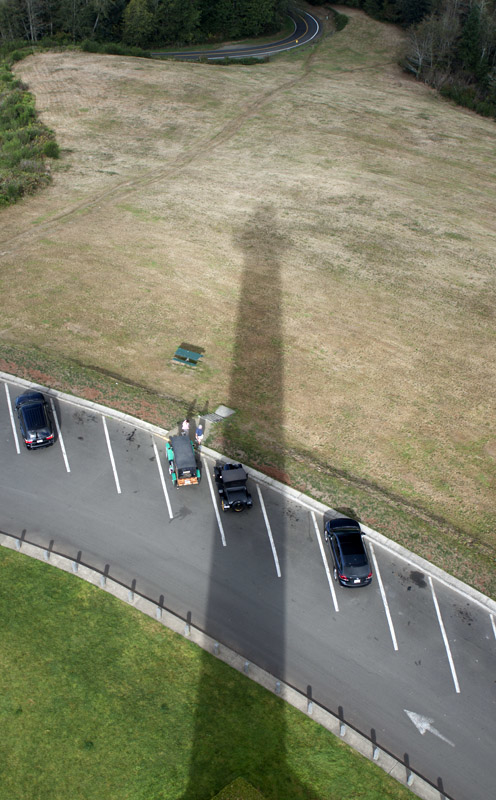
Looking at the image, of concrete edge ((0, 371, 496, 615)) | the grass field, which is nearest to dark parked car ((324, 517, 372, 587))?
concrete edge ((0, 371, 496, 615))

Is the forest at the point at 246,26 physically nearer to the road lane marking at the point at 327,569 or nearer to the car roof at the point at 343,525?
the car roof at the point at 343,525

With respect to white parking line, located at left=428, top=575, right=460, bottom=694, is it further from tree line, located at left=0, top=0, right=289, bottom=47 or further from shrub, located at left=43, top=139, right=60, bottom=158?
tree line, located at left=0, top=0, right=289, bottom=47

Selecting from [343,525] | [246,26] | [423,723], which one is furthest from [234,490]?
[246,26]

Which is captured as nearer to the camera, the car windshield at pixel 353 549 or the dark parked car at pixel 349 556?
the dark parked car at pixel 349 556

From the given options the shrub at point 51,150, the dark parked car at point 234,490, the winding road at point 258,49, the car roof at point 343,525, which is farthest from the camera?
the winding road at point 258,49

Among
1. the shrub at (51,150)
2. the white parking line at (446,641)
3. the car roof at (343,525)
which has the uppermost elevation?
the shrub at (51,150)

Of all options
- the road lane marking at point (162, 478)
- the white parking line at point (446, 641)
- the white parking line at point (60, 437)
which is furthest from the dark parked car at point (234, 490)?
the white parking line at point (446, 641)

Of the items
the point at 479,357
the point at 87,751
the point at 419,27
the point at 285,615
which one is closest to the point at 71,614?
the point at 87,751
